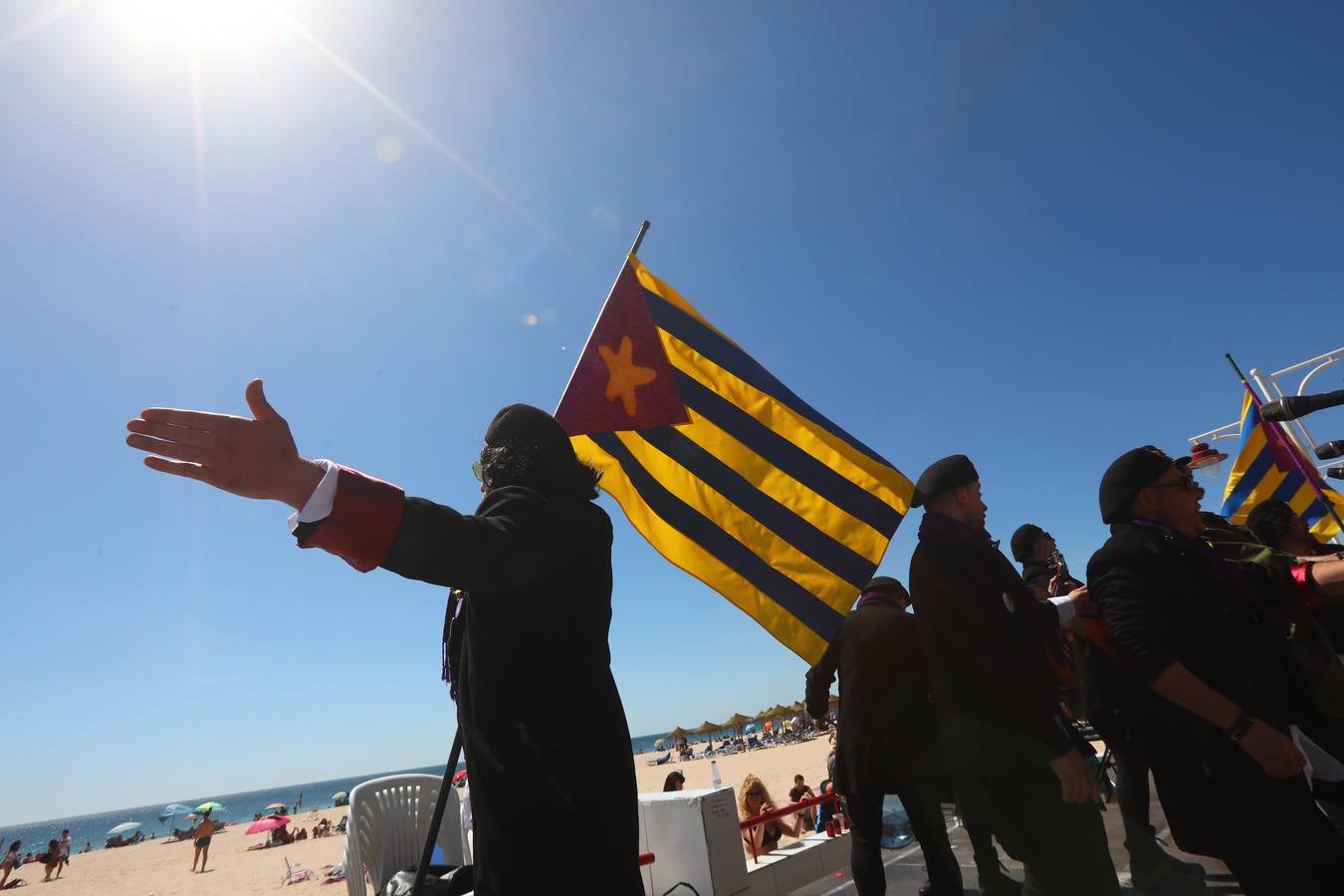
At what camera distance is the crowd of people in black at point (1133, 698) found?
2180 mm

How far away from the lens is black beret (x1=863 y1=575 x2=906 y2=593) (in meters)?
4.17

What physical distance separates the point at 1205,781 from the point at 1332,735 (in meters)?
1.31

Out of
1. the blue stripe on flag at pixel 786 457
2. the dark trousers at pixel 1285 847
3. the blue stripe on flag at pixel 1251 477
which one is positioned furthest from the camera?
the blue stripe on flag at pixel 1251 477

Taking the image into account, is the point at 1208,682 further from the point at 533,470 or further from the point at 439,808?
the point at 439,808

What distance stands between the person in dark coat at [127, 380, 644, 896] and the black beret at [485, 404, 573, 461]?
7 cm

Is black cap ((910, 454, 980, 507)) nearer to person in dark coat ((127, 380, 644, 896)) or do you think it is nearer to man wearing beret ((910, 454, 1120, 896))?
man wearing beret ((910, 454, 1120, 896))

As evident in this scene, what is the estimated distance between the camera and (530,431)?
1906 millimetres

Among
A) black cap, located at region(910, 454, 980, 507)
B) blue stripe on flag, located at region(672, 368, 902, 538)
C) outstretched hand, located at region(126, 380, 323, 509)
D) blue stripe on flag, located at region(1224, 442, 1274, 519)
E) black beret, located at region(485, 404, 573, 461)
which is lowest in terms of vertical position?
outstretched hand, located at region(126, 380, 323, 509)

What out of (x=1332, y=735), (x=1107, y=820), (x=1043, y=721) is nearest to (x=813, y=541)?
(x=1043, y=721)

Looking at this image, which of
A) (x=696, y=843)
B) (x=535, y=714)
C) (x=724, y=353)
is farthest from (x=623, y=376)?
(x=696, y=843)

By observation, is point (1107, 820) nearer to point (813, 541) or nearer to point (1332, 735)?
point (1332, 735)

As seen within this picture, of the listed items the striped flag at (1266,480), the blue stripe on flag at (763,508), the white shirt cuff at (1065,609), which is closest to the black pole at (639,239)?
the blue stripe on flag at (763,508)

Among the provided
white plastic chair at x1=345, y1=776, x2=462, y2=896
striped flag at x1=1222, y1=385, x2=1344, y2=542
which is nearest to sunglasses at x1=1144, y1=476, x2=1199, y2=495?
white plastic chair at x1=345, y1=776, x2=462, y2=896

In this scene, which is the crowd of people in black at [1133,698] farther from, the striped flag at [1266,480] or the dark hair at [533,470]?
the striped flag at [1266,480]
